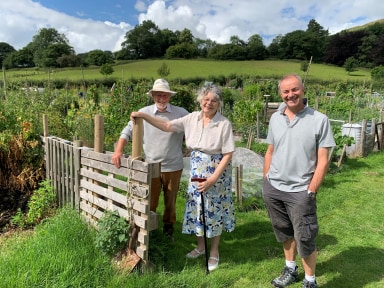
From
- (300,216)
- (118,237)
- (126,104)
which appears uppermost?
(126,104)

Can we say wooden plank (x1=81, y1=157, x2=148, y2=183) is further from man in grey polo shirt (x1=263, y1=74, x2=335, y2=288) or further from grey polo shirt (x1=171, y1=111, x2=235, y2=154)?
man in grey polo shirt (x1=263, y1=74, x2=335, y2=288)

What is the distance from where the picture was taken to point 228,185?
333cm

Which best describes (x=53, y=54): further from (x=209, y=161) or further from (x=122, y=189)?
(x=209, y=161)

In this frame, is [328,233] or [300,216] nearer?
[300,216]

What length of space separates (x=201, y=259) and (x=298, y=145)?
1.70 metres

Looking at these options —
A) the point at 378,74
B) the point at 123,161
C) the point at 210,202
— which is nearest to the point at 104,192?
the point at 123,161

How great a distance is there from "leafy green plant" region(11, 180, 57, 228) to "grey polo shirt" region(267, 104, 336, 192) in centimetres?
317

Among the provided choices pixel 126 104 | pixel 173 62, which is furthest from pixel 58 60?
pixel 126 104

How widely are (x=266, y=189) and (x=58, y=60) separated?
4340 centimetres

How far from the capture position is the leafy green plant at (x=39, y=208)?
4.24 meters

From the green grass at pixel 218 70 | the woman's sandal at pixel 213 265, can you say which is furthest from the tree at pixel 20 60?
the woman's sandal at pixel 213 265

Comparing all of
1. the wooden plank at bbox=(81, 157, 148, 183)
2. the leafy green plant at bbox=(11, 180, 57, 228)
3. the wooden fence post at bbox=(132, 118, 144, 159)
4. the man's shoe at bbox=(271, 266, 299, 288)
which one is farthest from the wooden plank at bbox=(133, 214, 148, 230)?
the leafy green plant at bbox=(11, 180, 57, 228)

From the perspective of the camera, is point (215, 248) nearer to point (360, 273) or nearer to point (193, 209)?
point (193, 209)

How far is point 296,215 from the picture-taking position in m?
2.75
